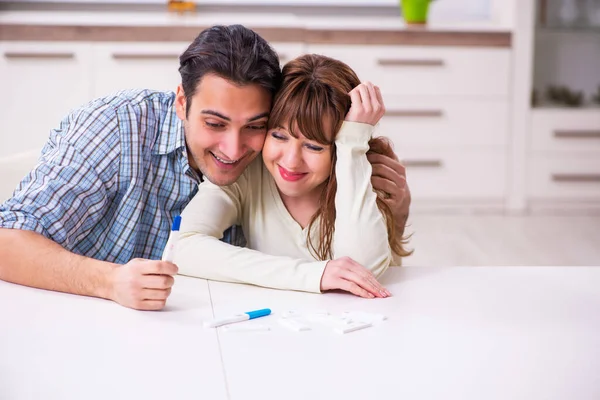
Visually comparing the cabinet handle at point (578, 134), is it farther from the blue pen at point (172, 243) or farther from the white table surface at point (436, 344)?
the blue pen at point (172, 243)

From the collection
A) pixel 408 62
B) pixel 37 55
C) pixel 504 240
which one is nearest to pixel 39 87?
pixel 37 55

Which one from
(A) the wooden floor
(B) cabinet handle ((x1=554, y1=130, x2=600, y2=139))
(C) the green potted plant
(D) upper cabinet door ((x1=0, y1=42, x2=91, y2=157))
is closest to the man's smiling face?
(A) the wooden floor

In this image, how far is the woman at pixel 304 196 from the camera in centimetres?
147

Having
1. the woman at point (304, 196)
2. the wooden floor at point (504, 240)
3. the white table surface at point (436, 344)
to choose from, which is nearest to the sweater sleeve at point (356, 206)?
the woman at point (304, 196)

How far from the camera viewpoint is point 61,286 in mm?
Result: 1325

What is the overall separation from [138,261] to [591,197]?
359cm

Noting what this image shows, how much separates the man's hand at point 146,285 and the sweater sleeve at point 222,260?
0.61 feet

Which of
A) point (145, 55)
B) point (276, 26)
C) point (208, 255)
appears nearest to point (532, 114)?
point (276, 26)

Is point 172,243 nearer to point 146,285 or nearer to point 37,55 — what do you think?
point 146,285

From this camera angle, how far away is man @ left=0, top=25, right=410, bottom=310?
1.39 metres

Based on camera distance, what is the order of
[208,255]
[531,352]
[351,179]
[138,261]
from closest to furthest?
[531,352] < [138,261] < [208,255] < [351,179]

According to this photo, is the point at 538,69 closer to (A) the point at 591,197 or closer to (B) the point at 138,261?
(A) the point at 591,197

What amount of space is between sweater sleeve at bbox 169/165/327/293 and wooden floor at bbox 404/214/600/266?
1.86m

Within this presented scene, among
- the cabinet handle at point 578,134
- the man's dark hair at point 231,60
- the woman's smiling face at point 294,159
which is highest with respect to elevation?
the man's dark hair at point 231,60
